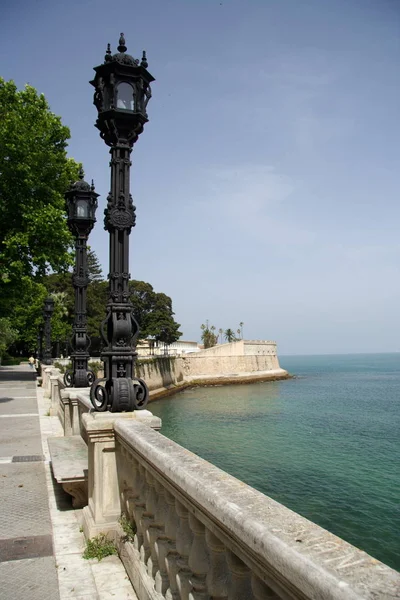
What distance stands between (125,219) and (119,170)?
612mm

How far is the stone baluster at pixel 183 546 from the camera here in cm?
284

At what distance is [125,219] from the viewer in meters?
5.79

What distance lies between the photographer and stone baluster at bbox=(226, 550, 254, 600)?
216cm

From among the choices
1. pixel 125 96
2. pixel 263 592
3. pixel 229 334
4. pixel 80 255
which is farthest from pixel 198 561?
pixel 229 334

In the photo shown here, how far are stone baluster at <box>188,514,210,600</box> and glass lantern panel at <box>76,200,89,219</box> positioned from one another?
8324mm

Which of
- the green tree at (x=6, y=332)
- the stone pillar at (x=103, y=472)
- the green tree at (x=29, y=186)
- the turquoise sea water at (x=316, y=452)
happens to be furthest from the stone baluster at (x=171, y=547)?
the green tree at (x=6, y=332)

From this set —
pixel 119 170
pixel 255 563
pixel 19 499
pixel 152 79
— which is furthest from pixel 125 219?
pixel 255 563

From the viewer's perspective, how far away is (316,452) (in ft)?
74.0

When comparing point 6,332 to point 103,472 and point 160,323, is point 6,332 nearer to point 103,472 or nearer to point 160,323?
point 160,323

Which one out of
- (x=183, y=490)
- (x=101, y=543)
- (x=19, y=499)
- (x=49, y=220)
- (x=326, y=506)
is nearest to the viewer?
Answer: (x=183, y=490)

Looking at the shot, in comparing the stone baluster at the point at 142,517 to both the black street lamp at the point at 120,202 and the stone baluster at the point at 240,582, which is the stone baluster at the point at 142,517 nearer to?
the black street lamp at the point at 120,202

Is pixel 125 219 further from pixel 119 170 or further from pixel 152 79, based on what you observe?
pixel 152 79

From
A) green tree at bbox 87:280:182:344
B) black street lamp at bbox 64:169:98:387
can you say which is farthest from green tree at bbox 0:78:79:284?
green tree at bbox 87:280:182:344

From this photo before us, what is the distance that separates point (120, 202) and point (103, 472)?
299 centimetres
